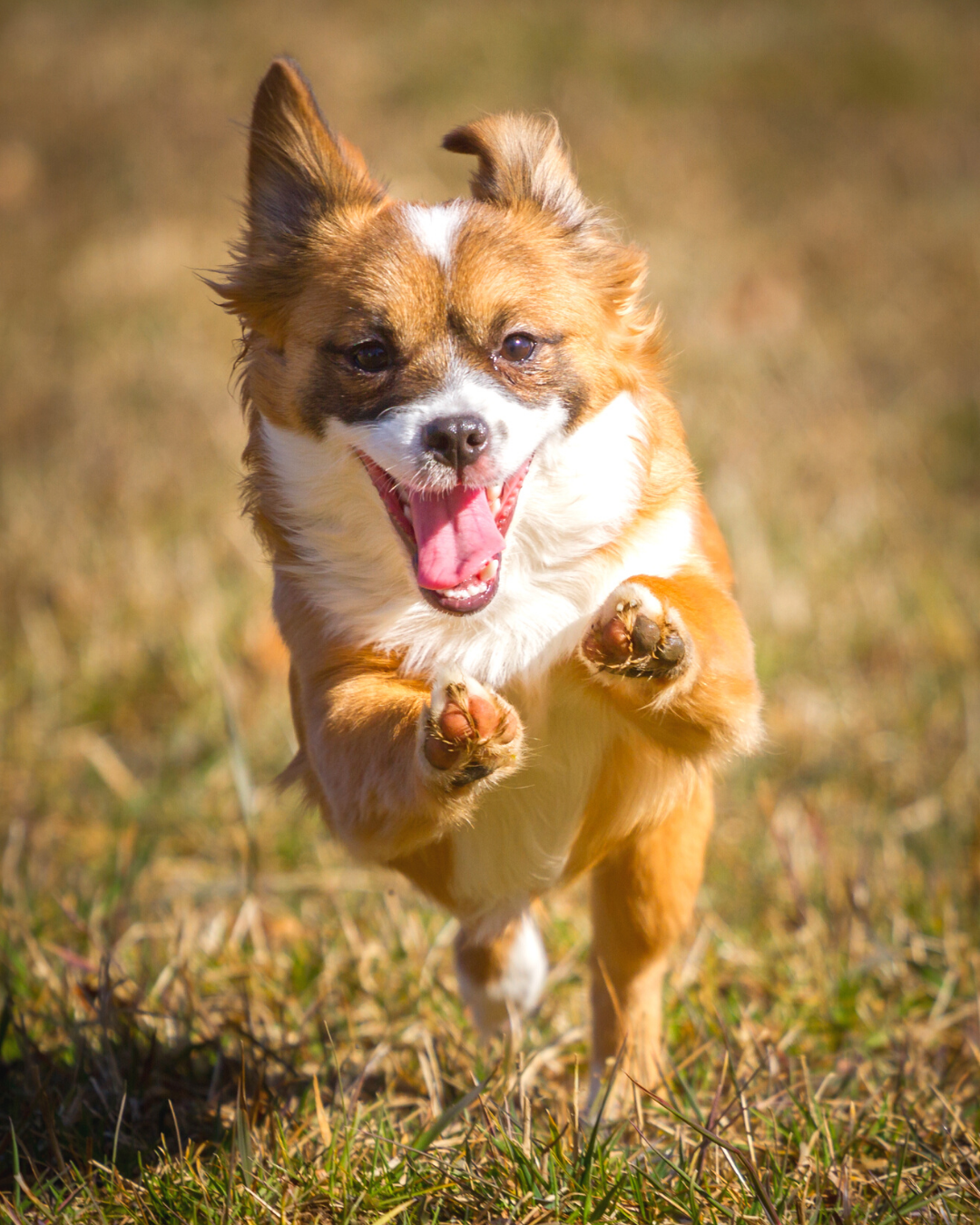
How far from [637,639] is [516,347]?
755 mm

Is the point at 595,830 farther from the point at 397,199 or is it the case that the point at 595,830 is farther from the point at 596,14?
the point at 596,14

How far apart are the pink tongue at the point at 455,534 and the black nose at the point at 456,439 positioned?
0.28 ft

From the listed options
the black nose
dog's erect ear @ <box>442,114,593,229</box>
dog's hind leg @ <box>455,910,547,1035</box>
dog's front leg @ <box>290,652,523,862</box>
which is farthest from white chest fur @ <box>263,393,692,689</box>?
dog's hind leg @ <box>455,910,547,1035</box>

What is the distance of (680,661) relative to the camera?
2.16 metres

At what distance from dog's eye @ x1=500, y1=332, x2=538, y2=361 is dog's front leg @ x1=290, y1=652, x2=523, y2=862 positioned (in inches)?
28.5

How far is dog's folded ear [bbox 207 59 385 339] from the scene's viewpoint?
8.65 ft

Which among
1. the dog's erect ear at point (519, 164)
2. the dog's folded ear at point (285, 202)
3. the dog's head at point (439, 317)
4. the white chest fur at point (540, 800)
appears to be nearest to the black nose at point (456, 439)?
the dog's head at point (439, 317)

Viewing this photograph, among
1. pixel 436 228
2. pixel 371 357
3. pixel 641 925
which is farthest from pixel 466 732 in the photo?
pixel 436 228

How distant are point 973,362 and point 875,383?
88 cm

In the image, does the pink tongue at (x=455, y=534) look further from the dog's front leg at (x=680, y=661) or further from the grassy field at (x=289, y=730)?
the grassy field at (x=289, y=730)

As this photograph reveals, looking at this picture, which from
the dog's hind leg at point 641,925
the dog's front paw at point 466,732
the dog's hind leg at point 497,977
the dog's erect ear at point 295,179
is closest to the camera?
the dog's front paw at point 466,732

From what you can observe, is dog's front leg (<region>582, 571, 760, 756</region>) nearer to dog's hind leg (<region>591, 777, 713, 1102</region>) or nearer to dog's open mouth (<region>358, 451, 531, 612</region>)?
dog's open mouth (<region>358, 451, 531, 612</region>)

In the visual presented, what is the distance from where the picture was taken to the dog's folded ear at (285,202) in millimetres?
2637

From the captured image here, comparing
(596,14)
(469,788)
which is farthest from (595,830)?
(596,14)
